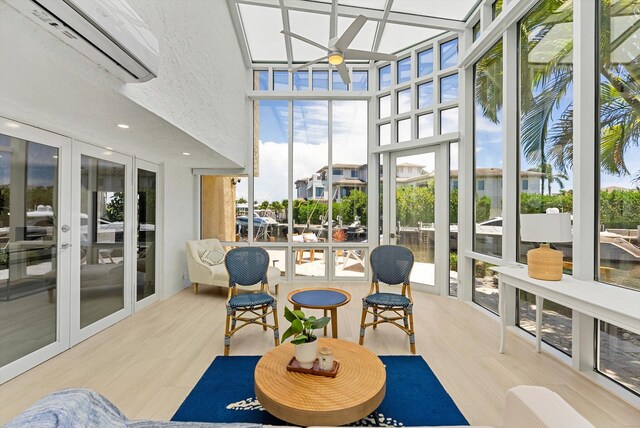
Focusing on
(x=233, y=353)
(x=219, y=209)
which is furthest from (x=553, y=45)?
(x=219, y=209)

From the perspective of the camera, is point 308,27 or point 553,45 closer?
point 553,45

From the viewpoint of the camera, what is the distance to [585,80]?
2506 mm

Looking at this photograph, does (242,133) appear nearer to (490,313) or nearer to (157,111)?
(157,111)

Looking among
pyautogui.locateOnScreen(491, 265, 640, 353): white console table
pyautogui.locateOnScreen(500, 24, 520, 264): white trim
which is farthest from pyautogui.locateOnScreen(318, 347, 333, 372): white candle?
pyautogui.locateOnScreen(500, 24, 520, 264): white trim

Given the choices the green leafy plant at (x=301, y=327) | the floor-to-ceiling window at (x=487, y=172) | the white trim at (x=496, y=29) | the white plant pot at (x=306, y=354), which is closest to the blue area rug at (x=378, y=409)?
the white plant pot at (x=306, y=354)

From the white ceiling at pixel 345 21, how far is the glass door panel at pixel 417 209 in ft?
6.57

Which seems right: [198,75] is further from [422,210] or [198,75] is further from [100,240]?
[422,210]

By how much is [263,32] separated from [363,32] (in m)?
1.75

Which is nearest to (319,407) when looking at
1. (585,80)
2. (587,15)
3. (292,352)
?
(292,352)

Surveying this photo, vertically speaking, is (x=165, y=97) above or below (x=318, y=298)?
above

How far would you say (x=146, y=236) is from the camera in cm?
439

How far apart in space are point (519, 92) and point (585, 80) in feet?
3.35

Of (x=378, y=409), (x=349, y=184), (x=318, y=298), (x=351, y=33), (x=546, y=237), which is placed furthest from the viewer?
(x=349, y=184)

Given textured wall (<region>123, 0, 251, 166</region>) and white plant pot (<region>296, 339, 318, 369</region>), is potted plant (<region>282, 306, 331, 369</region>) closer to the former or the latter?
white plant pot (<region>296, 339, 318, 369</region>)
